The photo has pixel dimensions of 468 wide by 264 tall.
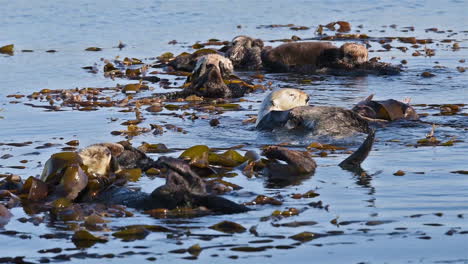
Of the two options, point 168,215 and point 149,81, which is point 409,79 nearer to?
point 149,81

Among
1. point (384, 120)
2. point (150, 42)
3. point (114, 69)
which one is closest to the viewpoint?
A: point (384, 120)

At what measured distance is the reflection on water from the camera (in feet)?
13.2

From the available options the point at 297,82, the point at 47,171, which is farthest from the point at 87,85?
the point at 47,171

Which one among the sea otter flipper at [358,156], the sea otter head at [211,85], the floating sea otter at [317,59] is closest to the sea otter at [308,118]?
the sea otter flipper at [358,156]

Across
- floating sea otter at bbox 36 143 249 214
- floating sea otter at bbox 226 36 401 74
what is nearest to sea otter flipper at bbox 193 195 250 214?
floating sea otter at bbox 36 143 249 214

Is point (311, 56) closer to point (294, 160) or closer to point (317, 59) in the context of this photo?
point (317, 59)

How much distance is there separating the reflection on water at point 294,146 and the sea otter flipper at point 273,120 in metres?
0.11

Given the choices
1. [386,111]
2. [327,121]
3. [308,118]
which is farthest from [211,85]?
[327,121]

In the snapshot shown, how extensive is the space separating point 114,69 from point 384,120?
450 cm

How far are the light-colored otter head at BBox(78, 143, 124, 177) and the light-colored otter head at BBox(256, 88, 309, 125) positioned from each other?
2001 mm

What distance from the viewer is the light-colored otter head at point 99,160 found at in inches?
205

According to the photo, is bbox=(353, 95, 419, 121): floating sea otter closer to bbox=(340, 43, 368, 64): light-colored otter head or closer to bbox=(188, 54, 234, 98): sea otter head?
bbox=(188, 54, 234, 98): sea otter head

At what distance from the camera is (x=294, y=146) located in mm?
6387

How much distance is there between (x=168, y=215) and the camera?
15.0 ft
